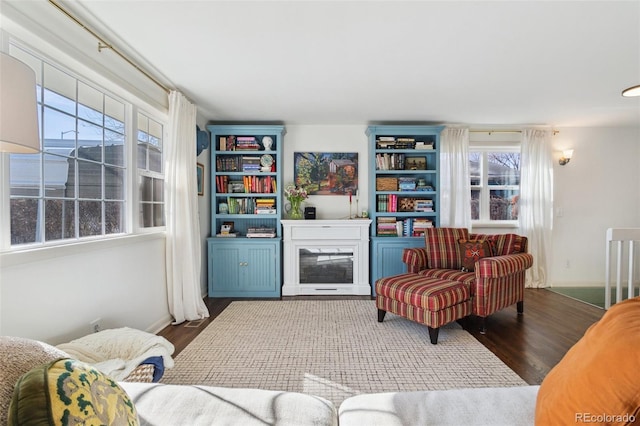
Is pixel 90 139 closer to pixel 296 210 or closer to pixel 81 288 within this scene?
pixel 81 288

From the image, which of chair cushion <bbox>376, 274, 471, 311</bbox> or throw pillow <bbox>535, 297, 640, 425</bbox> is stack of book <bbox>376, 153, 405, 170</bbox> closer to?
chair cushion <bbox>376, 274, 471, 311</bbox>

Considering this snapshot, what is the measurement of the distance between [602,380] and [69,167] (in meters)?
2.67

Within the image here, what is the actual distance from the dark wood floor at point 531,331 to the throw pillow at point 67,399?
5.88 ft

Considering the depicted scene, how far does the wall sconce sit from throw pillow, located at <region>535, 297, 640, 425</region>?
434 centimetres

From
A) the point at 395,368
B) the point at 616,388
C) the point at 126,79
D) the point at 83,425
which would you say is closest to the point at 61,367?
the point at 83,425

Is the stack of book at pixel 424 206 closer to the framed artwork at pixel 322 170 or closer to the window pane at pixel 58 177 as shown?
the framed artwork at pixel 322 170

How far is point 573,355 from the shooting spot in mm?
790

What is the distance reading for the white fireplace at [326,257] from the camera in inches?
148

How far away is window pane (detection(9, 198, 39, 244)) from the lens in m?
1.54

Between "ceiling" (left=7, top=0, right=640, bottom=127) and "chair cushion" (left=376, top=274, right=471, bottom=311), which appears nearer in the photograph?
"ceiling" (left=7, top=0, right=640, bottom=127)

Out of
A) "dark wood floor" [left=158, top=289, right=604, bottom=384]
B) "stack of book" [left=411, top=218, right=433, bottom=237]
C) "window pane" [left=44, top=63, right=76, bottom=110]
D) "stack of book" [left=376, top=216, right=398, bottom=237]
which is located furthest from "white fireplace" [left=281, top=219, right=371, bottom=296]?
"window pane" [left=44, top=63, right=76, bottom=110]

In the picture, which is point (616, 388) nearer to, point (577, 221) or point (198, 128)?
point (198, 128)

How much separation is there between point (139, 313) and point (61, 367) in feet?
6.70

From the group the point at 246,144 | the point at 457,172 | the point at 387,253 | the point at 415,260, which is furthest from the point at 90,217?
the point at 457,172
